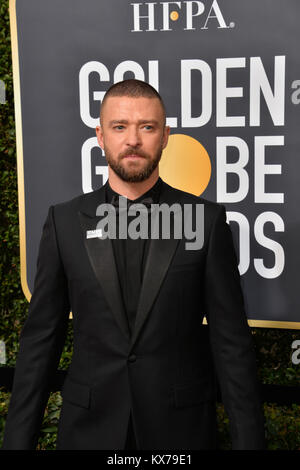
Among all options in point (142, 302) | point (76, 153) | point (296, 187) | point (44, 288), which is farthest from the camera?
point (76, 153)

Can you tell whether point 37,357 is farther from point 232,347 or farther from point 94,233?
point 232,347

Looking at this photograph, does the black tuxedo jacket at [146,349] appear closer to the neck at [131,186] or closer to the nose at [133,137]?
the neck at [131,186]

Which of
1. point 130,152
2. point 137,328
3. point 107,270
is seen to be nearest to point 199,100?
point 130,152

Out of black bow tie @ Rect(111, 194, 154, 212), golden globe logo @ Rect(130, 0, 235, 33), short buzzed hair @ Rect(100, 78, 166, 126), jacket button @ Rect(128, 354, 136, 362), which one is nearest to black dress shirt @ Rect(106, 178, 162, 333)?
black bow tie @ Rect(111, 194, 154, 212)

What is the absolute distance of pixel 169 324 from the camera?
202cm

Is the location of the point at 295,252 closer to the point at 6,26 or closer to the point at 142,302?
the point at 142,302

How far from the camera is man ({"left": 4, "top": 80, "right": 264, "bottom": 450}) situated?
1999mm

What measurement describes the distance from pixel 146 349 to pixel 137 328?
0.10 metres

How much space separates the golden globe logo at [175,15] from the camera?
3.03 metres

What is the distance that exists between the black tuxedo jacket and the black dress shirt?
0.06 metres

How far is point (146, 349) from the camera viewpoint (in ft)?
6.59

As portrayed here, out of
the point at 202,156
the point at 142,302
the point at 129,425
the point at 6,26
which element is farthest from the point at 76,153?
the point at 129,425

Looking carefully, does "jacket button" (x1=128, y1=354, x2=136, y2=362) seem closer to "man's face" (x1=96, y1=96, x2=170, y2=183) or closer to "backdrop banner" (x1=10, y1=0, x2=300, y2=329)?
"man's face" (x1=96, y1=96, x2=170, y2=183)
